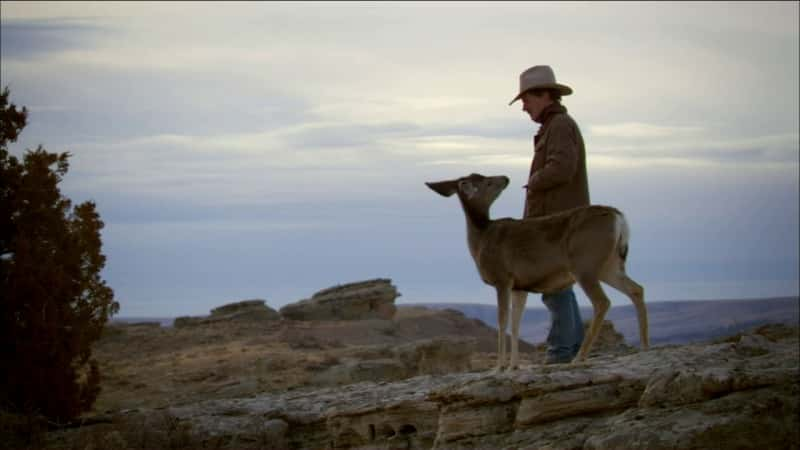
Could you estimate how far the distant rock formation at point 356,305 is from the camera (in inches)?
1278

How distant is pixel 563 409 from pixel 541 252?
5.54 feet

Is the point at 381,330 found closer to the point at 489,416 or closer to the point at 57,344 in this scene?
the point at 57,344

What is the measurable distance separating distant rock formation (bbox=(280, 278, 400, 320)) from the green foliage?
1527cm

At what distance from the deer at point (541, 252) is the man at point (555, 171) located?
0.44 meters

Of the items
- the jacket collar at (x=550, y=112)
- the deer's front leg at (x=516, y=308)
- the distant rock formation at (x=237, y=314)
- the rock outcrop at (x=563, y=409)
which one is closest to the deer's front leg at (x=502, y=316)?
the deer's front leg at (x=516, y=308)

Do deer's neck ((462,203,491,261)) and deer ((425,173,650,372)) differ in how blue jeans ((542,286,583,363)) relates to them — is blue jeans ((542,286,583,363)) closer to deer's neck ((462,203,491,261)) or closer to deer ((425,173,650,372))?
deer ((425,173,650,372))

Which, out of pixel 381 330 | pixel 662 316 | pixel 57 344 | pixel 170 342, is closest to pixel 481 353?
pixel 381 330

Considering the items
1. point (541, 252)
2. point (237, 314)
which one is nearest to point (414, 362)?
point (541, 252)

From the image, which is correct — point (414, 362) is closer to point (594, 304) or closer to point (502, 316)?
point (502, 316)

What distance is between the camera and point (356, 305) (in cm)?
3262

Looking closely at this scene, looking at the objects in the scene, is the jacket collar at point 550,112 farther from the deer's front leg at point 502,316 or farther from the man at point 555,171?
the deer's front leg at point 502,316

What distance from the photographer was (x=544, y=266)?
9.56 meters

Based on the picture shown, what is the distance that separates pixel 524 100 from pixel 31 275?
29.0 ft

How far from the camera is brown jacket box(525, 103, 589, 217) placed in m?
10.0
